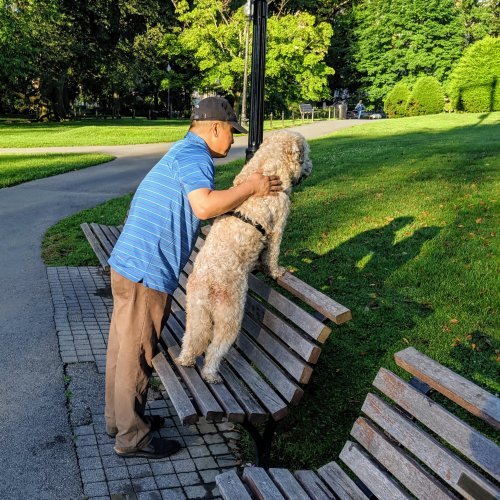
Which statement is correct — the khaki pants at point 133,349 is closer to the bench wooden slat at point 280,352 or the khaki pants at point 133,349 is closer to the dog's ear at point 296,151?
the bench wooden slat at point 280,352

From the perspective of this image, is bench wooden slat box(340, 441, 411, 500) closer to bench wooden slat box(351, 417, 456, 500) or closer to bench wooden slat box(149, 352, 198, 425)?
bench wooden slat box(351, 417, 456, 500)

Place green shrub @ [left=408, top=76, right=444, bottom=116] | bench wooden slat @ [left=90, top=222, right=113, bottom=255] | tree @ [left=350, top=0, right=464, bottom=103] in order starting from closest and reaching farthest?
bench wooden slat @ [left=90, top=222, right=113, bottom=255]
green shrub @ [left=408, top=76, right=444, bottom=116]
tree @ [left=350, top=0, right=464, bottom=103]

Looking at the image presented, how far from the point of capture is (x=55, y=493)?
3.14 m

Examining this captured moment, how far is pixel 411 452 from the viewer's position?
93.8 inches

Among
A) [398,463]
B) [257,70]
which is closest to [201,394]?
[398,463]

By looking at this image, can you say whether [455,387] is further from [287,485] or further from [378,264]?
[378,264]

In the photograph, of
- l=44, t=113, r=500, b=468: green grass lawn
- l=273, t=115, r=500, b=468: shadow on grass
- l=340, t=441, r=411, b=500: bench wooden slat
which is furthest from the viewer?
l=44, t=113, r=500, b=468: green grass lawn

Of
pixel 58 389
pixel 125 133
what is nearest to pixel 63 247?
pixel 58 389

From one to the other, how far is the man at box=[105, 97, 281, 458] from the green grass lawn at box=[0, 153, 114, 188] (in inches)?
403

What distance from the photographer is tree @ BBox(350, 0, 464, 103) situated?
5331 cm

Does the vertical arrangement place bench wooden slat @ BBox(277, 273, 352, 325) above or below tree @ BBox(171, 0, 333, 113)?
below

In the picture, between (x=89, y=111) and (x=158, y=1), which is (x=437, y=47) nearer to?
(x=158, y=1)

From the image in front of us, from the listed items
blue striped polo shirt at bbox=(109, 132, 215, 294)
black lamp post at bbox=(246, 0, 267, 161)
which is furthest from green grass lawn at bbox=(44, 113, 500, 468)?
black lamp post at bbox=(246, 0, 267, 161)

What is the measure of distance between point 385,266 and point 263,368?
11.0 ft
